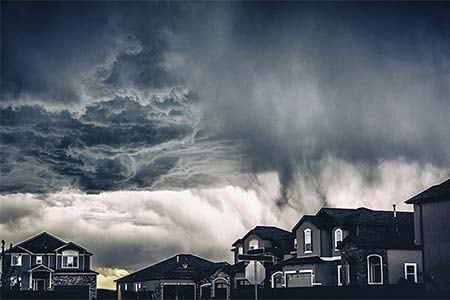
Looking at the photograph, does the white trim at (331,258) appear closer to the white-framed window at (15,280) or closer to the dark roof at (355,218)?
the dark roof at (355,218)

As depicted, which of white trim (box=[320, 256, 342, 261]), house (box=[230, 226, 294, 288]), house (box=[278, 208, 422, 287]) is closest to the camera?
house (box=[278, 208, 422, 287])

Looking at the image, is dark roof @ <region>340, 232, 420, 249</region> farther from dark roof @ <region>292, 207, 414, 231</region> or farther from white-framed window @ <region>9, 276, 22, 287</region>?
white-framed window @ <region>9, 276, 22, 287</region>

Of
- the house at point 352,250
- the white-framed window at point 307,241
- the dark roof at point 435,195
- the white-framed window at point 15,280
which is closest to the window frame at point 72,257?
the white-framed window at point 15,280

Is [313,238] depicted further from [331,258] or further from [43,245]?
[43,245]

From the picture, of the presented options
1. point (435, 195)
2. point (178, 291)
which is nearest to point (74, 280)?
point (178, 291)

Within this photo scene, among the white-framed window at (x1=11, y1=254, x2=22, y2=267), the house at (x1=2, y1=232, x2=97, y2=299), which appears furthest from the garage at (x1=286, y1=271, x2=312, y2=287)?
the white-framed window at (x1=11, y1=254, x2=22, y2=267)

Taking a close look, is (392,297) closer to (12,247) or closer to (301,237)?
(301,237)

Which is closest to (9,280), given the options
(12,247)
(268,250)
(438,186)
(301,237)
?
(12,247)
